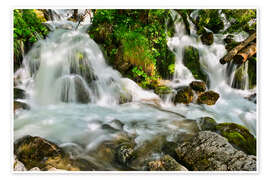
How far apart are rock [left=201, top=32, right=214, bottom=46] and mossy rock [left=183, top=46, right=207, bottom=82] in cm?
27

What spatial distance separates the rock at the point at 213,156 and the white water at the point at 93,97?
0.27 metres

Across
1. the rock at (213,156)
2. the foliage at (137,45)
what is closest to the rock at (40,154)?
the rock at (213,156)

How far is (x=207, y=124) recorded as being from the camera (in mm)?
2006

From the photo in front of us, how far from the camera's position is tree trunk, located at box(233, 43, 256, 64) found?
6.77 feet

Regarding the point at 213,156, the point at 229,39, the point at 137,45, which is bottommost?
the point at 213,156

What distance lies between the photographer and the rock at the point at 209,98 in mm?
2282

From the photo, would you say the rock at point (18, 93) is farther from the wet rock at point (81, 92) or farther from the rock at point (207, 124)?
the rock at point (207, 124)

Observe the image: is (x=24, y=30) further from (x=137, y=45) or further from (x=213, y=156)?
(x=213, y=156)

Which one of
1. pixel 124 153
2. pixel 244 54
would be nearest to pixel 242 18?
pixel 244 54

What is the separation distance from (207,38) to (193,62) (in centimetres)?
58

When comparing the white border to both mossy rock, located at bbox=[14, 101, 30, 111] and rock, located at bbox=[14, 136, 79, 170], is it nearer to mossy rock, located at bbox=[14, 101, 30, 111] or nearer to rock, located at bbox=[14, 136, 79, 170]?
mossy rock, located at bbox=[14, 101, 30, 111]

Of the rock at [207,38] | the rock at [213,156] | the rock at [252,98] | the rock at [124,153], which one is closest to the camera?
the rock at [213,156]
